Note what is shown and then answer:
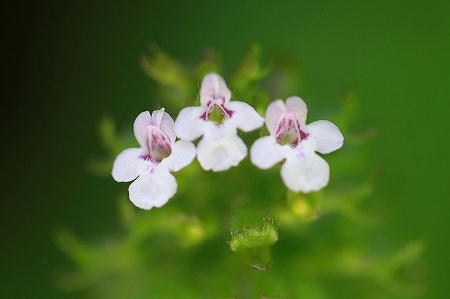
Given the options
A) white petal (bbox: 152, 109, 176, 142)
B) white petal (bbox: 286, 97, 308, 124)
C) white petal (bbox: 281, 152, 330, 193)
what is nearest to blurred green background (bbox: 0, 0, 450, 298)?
white petal (bbox: 286, 97, 308, 124)

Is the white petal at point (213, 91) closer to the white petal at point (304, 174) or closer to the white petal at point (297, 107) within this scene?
the white petal at point (297, 107)

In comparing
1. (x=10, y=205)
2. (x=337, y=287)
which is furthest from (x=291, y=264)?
(x=10, y=205)

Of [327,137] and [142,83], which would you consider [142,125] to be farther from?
[142,83]

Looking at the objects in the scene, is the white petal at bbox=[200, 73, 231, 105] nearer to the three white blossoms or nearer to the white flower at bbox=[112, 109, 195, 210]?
the three white blossoms

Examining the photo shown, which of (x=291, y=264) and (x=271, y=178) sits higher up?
(x=271, y=178)

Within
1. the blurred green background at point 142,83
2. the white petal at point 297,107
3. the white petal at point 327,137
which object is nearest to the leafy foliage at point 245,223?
the white petal at point 297,107

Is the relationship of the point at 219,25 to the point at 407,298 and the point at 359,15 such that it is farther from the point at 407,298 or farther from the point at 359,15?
the point at 407,298
